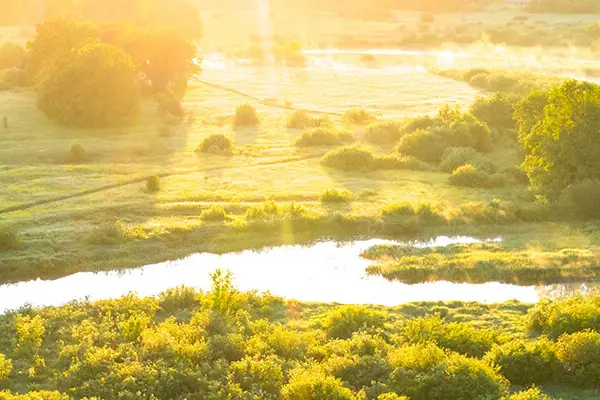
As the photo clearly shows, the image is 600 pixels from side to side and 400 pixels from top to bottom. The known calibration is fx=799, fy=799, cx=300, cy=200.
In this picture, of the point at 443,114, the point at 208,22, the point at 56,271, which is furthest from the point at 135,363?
the point at 208,22

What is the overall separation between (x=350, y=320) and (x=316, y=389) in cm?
555

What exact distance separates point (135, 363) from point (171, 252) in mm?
13786

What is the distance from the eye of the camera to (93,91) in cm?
6178

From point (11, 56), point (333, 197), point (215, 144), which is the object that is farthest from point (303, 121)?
point (11, 56)

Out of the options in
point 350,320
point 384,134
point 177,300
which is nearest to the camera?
point 350,320

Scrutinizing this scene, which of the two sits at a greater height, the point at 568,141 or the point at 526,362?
the point at 568,141

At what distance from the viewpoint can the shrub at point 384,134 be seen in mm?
59094

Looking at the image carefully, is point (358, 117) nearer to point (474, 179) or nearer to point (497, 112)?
point (497, 112)

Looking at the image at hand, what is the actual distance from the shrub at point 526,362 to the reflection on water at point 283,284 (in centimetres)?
683

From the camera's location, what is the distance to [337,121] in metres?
66.2

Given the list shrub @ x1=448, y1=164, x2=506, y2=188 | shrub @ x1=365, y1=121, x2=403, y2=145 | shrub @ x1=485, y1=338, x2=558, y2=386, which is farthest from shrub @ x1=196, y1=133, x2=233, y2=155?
shrub @ x1=485, y1=338, x2=558, y2=386

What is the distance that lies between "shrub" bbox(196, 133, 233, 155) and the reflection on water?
60.6 feet

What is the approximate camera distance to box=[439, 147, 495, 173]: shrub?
4988cm

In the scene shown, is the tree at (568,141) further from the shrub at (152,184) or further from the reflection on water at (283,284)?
the shrub at (152,184)
